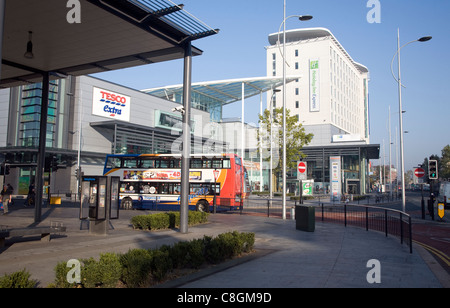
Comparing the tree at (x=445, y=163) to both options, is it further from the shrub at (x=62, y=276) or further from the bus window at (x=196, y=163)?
the shrub at (x=62, y=276)

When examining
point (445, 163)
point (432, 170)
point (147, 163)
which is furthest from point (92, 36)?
point (445, 163)

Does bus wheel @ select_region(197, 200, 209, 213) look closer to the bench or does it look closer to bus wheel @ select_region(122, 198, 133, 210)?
bus wheel @ select_region(122, 198, 133, 210)

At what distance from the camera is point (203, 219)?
60.5ft

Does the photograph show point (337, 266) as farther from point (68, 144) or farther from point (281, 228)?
point (68, 144)

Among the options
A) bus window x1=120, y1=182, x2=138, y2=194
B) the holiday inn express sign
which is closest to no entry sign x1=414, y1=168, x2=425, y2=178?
bus window x1=120, y1=182, x2=138, y2=194

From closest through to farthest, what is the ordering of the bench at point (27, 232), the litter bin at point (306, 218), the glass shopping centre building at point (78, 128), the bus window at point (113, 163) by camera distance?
the bench at point (27, 232)
the litter bin at point (306, 218)
the bus window at point (113, 163)
the glass shopping centre building at point (78, 128)

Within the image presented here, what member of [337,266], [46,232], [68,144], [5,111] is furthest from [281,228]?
[5,111]

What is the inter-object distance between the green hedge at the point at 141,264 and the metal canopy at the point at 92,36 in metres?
7.54

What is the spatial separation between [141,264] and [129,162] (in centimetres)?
2231

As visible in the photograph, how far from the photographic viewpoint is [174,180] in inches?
1047

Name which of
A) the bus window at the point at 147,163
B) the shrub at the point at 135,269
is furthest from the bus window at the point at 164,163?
the shrub at the point at 135,269

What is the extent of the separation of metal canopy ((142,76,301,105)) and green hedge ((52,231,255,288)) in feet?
169

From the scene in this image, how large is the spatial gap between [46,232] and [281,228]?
34.0 ft

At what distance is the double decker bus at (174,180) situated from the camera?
2564cm
